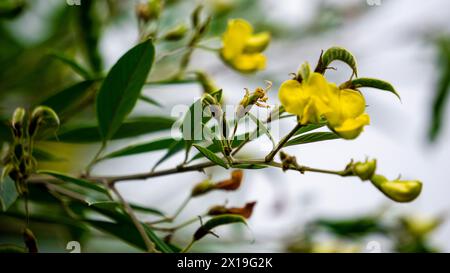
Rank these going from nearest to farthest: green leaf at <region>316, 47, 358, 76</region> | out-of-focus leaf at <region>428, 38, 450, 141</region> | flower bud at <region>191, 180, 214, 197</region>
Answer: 1. green leaf at <region>316, 47, 358, 76</region>
2. flower bud at <region>191, 180, 214, 197</region>
3. out-of-focus leaf at <region>428, 38, 450, 141</region>

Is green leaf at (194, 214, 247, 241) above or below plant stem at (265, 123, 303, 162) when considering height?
below

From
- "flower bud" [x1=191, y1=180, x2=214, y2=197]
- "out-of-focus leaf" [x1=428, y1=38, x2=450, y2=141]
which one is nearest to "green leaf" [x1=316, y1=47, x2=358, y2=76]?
"flower bud" [x1=191, y1=180, x2=214, y2=197]

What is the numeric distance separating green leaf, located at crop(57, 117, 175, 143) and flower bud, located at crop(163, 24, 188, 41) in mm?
128

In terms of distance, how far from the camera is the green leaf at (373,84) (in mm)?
576

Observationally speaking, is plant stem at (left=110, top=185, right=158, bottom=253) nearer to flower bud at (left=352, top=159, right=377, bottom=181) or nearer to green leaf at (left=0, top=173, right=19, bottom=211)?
green leaf at (left=0, top=173, right=19, bottom=211)

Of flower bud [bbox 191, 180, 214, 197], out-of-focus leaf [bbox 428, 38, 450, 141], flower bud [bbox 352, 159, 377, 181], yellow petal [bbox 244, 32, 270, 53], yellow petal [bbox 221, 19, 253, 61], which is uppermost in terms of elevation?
out-of-focus leaf [bbox 428, 38, 450, 141]

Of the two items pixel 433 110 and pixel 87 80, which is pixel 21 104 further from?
pixel 433 110

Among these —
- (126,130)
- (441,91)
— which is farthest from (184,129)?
(441,91)

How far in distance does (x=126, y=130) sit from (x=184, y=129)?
0.19 metres

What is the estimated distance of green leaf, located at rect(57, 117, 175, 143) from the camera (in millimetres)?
832

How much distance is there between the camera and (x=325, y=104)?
589mm

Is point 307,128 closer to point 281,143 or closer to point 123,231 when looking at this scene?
point 281,143

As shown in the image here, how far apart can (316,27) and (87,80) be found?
965 millimetres

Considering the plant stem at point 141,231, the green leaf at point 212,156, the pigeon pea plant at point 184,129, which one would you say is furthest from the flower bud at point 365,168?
the plant stem at point 141,231
